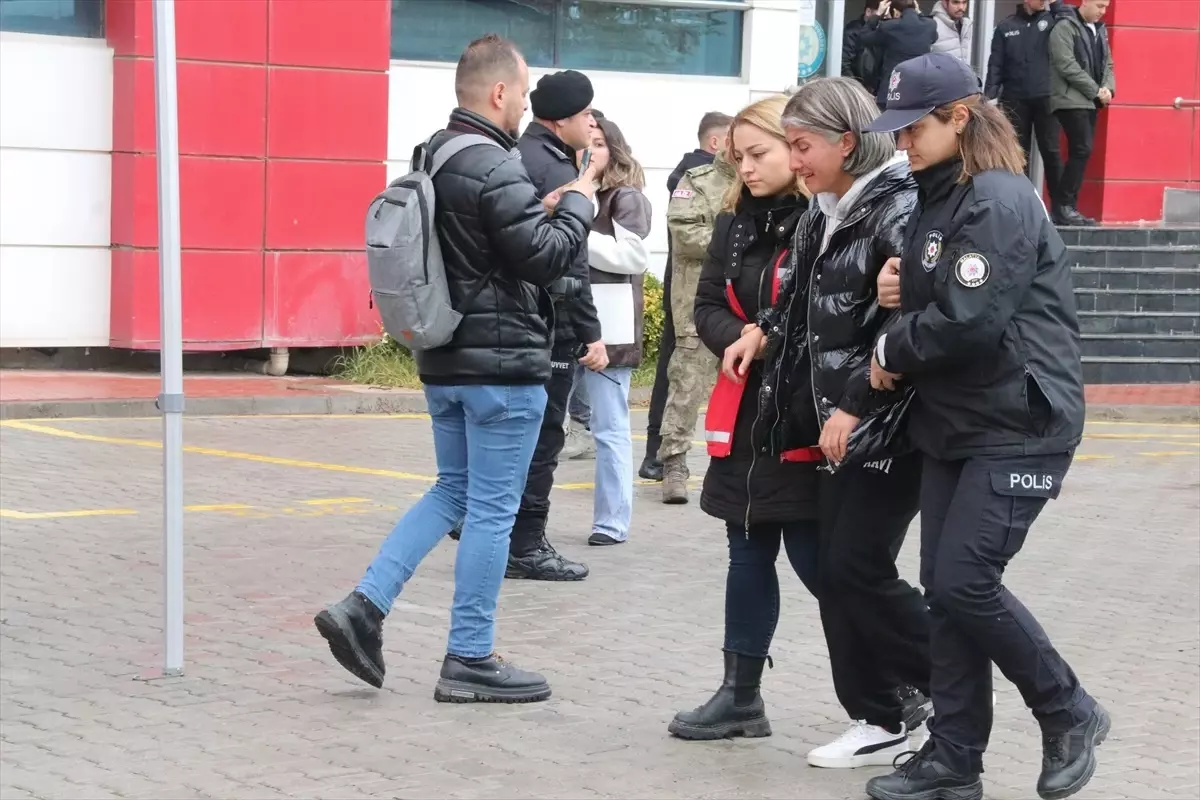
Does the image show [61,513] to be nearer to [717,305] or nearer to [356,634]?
[356,634]

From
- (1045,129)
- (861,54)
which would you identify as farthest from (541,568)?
(861,54)

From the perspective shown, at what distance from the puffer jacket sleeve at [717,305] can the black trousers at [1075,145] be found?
1284 centimetres

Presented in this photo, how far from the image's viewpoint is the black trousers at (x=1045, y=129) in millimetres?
17766

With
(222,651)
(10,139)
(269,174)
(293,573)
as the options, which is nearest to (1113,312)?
(269,174)

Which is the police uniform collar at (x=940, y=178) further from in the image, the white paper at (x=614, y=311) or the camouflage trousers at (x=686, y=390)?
the camouflage trousers at (x=686, y=390)

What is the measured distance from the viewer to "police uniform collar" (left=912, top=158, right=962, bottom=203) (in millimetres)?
4797

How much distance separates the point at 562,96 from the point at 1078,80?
11.1m

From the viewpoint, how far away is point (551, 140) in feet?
25.5

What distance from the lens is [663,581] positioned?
26.2 feet

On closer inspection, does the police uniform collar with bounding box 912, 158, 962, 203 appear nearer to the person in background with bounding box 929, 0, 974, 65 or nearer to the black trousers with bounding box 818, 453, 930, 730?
the black trousers with bounding box 818, 453, 930, 730

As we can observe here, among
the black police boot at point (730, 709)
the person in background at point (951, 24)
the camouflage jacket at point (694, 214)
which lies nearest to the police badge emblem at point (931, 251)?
the black police boot at point (730, 709)

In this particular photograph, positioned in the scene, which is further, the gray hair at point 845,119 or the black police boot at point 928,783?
the gray hair at point 845,119

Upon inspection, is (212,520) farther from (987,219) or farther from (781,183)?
(987,219)

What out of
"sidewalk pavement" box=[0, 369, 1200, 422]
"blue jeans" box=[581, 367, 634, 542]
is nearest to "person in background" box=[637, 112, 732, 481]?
"blue jeans" box=[581, 367, 634, 542]
